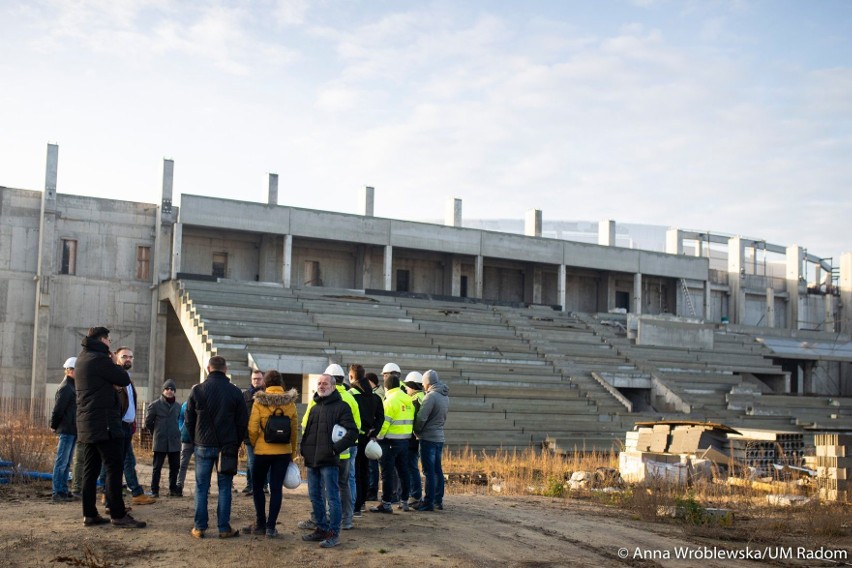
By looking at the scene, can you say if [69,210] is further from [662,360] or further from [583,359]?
[662,360]

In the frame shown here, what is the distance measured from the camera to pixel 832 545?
442 inches

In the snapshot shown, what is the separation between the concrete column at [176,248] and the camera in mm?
31281

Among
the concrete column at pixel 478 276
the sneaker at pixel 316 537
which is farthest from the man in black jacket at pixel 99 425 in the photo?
the concrete column at pixel 478 276

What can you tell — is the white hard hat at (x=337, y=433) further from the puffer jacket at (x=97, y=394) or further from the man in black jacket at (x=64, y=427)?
the man in black jacket at (x=64, y=427)

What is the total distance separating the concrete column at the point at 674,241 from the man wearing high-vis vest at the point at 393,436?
111 feet

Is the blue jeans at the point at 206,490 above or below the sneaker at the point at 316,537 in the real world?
above

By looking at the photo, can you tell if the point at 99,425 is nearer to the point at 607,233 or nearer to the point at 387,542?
the point at 387,542

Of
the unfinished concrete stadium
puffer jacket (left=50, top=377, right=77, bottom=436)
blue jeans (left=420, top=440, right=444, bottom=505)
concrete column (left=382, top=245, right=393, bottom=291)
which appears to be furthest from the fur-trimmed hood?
concrete column (left=382, top=245, right=393, bottom=291)

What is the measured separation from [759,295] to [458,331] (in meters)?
20.3

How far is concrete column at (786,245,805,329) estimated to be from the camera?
45.2 metres

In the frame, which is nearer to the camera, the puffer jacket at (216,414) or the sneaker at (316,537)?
Answer: the sneaker at (316,537)

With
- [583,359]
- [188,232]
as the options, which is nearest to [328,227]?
[188,232]

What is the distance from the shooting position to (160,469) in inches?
494

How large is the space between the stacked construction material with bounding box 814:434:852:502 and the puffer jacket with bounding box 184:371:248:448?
10731 mm
